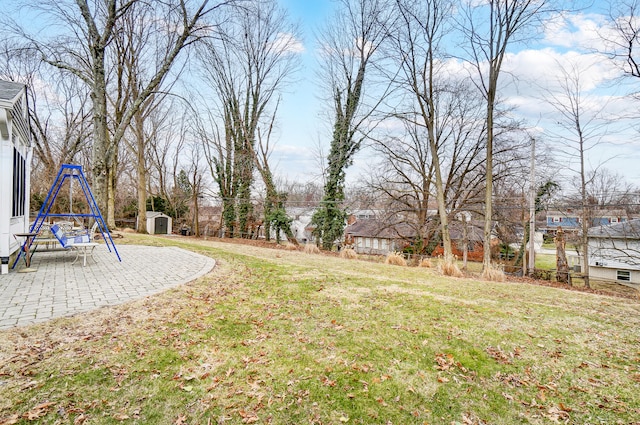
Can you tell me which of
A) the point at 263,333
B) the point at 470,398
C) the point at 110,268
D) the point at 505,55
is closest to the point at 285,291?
the point at 263,333

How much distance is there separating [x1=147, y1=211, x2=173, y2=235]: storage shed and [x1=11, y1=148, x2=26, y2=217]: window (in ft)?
45.3

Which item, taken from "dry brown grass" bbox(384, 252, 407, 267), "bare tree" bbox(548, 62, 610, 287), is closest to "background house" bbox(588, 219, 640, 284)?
"bare tree" bbox(548, 62, 610, 287)

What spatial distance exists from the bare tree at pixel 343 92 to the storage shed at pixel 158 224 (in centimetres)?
1240

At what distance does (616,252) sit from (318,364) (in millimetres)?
21571

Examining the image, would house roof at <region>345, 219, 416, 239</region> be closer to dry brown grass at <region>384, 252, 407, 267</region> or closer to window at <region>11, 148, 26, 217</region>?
dry brown grass at <region>384, 252, 407, 267</region>

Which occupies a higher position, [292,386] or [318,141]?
[318,141]

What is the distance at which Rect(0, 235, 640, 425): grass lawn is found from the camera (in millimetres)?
2582

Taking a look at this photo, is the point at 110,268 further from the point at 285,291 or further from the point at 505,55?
the point at 505,55

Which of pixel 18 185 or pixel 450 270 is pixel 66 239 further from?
pixel 450 270

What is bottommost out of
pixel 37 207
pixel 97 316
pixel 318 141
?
pixel 97 316

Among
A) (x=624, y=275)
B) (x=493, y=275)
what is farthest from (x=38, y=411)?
(x=624, y=275)

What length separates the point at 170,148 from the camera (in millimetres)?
29328

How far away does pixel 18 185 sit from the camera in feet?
26.5

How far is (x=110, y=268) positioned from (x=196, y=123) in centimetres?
1633
